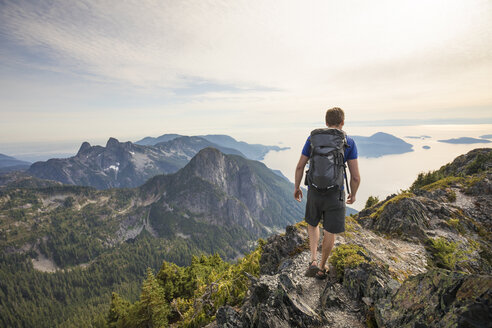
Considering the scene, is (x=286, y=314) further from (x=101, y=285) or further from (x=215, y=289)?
(x=101, y=285)

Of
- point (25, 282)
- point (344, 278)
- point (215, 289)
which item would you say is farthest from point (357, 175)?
point (25, 282)

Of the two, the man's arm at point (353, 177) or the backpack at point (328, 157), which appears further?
the man's arm at point (353, 177)

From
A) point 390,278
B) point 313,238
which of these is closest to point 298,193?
point 313,238

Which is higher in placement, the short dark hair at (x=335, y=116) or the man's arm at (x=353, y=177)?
the short dark hair at (x=335, y=116)

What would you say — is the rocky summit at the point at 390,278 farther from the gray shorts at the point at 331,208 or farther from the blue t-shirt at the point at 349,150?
the blue t-shirt at the point at 349,150

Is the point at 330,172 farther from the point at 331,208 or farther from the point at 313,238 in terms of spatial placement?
the point at 313,238

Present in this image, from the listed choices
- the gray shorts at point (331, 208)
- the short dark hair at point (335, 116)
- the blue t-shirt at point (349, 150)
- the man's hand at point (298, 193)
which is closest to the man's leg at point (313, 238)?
the gray shorts at point (331, 208)

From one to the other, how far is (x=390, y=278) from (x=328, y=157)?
5.43 meters

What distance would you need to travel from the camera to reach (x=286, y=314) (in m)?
6.49

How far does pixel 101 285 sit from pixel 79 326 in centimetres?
10221

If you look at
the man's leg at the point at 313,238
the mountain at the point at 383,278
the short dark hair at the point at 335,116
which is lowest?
the mountain at the point at 383,278

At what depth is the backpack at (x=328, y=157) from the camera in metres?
6.05

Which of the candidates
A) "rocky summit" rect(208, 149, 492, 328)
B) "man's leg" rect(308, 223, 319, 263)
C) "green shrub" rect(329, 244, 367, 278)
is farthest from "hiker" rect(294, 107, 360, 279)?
"rocky summit" rect(208, 149, 492, 328)

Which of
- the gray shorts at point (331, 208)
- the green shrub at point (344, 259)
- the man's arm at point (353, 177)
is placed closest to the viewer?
the man's arm at point (353, 177)
